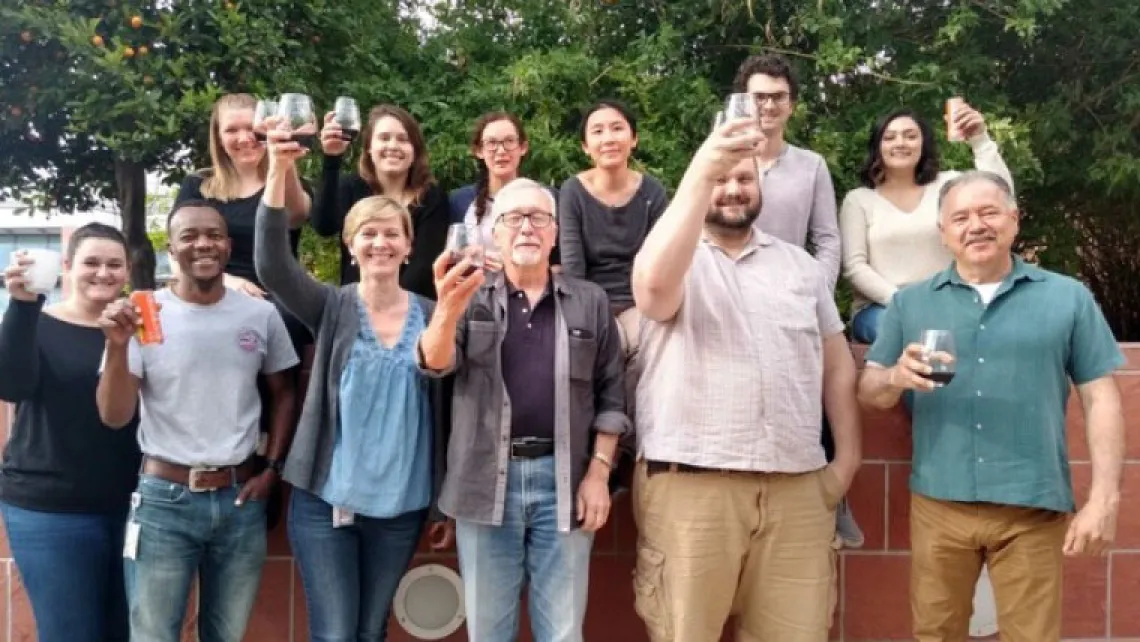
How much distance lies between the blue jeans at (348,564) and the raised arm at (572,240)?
1161mm

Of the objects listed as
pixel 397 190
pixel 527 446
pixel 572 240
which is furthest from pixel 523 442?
pixel 397 190

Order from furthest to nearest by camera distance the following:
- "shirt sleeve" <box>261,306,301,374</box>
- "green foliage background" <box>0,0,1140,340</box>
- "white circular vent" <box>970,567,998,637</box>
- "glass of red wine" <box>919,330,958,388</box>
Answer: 1. "green foliage background" <box>0,0,1140,340</box>
2. "white circular vent" <box>970,567,998,637</box>
3. "shirt sleeve" <box>261,306,301,374</box>
4. "glass of red wine" <box>919,330,958,388</box>

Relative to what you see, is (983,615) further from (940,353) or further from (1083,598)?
(940,353)

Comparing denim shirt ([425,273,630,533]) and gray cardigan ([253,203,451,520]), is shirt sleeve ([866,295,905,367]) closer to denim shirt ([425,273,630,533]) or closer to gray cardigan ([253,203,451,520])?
denim shirt ([425,273,630,533])

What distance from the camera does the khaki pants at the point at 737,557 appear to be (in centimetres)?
320

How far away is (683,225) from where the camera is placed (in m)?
2.88

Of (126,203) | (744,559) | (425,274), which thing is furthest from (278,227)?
(126,203)

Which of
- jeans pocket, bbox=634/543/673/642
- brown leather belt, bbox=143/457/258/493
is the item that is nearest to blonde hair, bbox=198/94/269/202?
brown leather belt, bbox=143/457/258/493

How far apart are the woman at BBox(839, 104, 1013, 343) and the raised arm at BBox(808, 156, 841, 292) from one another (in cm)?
16

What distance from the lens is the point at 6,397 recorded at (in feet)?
10.7

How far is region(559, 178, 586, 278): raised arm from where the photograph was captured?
13.4 ft

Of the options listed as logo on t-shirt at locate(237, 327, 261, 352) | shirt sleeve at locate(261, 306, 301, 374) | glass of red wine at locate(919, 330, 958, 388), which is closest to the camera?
glass of red wine at locate(919, 330, 958, 388)

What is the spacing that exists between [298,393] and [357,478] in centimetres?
67

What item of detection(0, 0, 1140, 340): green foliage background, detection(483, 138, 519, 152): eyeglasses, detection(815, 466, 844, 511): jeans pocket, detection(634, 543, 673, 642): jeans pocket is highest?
detection(0, 0, 1140, 340): green foliage background
